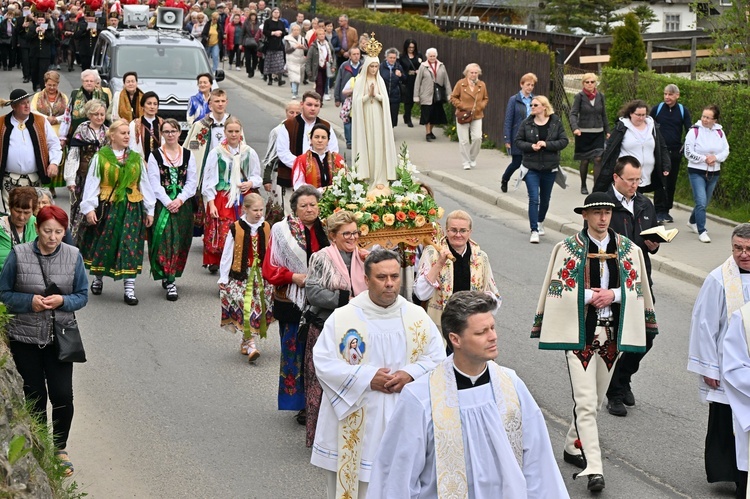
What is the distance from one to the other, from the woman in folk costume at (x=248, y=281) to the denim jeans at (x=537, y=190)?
5537 millimetres

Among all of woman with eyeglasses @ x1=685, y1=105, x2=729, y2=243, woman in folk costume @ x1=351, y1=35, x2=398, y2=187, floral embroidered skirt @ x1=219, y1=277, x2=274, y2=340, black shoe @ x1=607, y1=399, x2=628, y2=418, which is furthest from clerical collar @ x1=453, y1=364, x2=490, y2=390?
woman with eyeglasses @ x1=685, y1=105, x2=729, y2=243

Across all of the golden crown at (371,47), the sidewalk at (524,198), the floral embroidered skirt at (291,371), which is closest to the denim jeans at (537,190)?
the sidewalk at (524,198)

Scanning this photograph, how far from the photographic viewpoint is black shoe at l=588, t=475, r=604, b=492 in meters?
8.61

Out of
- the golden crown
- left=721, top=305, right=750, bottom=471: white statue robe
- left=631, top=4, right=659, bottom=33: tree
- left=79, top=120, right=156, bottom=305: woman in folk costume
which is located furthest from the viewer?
left=631, top=4, right=659, bottom=33: tree

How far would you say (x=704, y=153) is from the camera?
54.9 feet

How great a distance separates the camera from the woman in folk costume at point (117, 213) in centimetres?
1351

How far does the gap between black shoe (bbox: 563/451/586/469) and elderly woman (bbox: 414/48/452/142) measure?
1724cm

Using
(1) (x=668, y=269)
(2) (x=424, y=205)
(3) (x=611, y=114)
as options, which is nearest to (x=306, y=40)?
(3) (x=611, y=114)

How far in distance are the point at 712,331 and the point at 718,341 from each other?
3.3 inches

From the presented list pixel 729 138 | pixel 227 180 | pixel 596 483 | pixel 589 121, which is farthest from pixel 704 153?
pixel 596 483

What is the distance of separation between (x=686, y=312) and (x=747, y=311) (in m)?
5.78

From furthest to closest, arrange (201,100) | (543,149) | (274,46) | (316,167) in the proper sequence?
(274,46) → (201,100) → (543,149) → (316,167)

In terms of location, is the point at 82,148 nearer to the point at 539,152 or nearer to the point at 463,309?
the point at 539,152

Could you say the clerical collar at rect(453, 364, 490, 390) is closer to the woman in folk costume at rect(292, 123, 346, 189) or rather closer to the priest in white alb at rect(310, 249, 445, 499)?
the priest in white alb at rect(310, 249, 445, 499)
